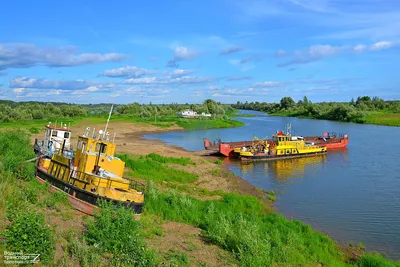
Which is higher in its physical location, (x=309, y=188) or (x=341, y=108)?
(x=341, y=108)

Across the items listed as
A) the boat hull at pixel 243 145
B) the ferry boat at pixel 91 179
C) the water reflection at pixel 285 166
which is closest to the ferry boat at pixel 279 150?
the water reflection at pixel 285 166

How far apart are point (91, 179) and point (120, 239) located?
6.00 meters

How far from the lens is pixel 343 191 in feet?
90.4

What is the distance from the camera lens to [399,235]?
18359 millimetres

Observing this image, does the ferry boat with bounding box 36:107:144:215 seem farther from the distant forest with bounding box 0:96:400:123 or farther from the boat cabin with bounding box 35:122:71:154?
the distant forest with bounding box 0:96:400:123

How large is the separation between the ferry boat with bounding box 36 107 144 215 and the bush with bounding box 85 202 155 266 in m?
2.96

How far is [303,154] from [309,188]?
19.6m

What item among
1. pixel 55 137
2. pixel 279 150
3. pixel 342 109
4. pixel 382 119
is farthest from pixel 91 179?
pixel 342 109

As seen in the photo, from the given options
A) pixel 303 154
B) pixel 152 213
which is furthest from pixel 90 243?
pixel 303 154

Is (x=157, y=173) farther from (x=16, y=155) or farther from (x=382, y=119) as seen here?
(x=382, y=119)

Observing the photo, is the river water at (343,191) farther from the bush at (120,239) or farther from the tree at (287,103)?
the tree at (287,103)

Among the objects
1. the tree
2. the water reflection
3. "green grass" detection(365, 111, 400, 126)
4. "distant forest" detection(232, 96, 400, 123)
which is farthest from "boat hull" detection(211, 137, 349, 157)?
the tree

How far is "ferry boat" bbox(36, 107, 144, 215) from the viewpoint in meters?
15.6

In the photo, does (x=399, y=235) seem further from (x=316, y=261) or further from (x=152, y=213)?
(x=152, y=213)
